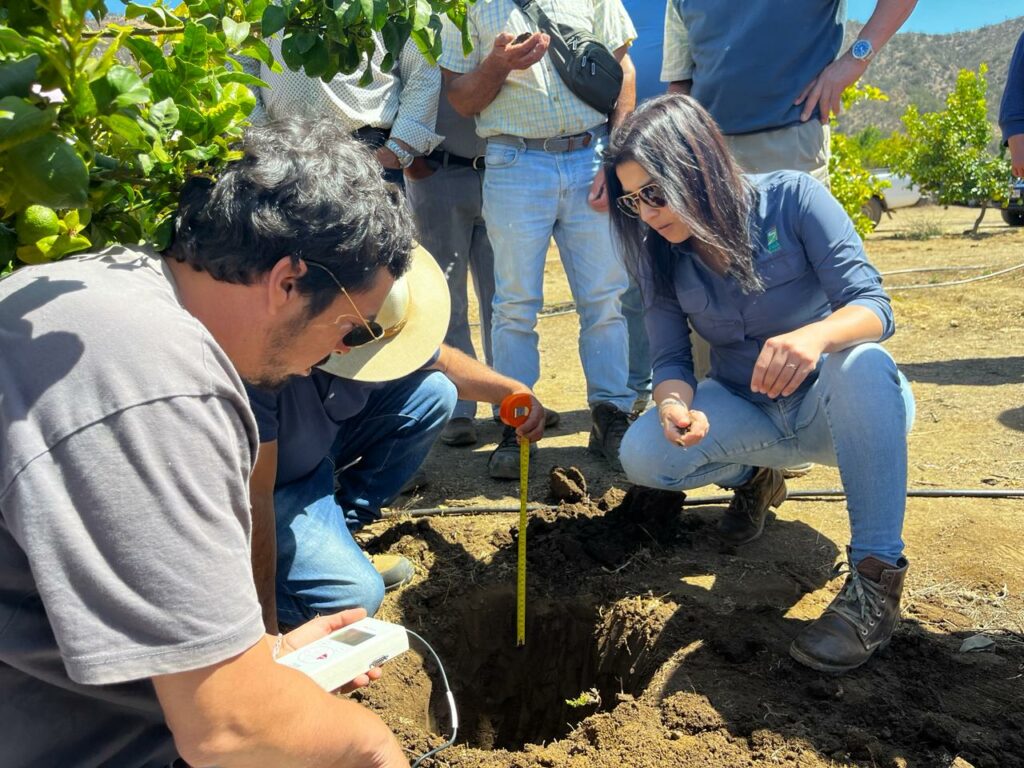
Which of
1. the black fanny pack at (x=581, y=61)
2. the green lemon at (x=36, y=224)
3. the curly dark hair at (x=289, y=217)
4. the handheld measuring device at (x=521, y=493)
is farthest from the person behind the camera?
the black fanny pack at (x=581, y=61)

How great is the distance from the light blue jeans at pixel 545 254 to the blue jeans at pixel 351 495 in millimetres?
995

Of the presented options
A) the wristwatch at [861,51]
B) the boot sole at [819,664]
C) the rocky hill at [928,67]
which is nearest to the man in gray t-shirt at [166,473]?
the boot sole at [819,664]

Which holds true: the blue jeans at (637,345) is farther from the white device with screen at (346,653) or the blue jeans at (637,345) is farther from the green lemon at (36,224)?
the green lemon at (36,224)

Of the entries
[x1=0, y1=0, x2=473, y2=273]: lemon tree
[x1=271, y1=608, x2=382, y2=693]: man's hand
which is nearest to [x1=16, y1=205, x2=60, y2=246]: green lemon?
[x1=0, y1=0, x2=473, y2=273]: lemon tree

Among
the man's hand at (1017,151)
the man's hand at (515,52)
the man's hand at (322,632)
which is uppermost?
the man's hand at (515,52)

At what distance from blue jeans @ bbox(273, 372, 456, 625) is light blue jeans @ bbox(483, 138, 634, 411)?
1.00 meters

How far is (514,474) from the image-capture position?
14.5ft

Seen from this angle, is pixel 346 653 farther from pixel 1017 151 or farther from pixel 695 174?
pixel 1017 151

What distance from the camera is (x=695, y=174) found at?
2951 mm

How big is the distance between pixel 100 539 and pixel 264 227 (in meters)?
0.63

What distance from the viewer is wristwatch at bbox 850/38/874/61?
402 centimetres

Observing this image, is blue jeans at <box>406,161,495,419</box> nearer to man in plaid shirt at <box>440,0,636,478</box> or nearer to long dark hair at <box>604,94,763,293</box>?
man in plaid shirt at <box>440,0,636,478</box>

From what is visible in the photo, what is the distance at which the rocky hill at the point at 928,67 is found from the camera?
2473 inches

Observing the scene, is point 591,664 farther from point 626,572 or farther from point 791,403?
point 791,403
